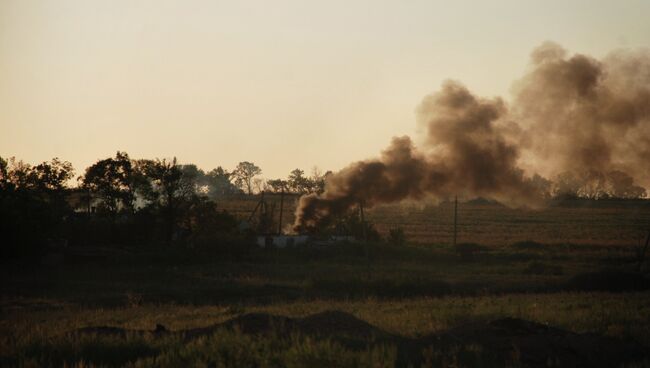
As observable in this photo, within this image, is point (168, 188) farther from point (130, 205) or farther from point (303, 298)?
point (303, 298)

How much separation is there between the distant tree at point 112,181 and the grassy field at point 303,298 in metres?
11.6

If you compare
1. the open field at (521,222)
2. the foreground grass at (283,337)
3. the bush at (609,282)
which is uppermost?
the open field at (521,222)

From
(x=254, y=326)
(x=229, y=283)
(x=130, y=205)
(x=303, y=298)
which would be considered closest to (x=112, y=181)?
(x=130, y=205)

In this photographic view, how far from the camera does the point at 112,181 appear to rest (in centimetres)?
6009

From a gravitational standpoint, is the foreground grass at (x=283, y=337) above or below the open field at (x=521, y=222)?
below

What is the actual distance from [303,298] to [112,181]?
107 ft

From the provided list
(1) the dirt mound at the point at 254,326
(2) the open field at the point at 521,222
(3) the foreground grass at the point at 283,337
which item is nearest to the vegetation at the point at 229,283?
(3) the foreground grass at the point at 283,337

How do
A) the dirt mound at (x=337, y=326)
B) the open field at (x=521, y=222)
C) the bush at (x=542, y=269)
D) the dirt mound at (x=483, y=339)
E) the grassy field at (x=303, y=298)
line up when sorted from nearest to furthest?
1. the grassy field at (x=303, y=298)
2. the dirt mound at (x=483, y=339)
3. the dirt mound at (x=337, y=326)
4. the bush at (x=542, y=269)
5. the open field at (x=521, y=222)

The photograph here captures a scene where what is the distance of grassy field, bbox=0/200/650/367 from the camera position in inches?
612

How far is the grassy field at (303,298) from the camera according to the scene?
1555 centimetres

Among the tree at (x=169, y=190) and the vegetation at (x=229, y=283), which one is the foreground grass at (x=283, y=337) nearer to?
the vegetation at (x=229, y=283)

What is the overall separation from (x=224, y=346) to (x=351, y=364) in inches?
119

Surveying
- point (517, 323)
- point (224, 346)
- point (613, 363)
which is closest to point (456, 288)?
point (517, 323)

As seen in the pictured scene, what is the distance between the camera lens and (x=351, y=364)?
1380 cm
